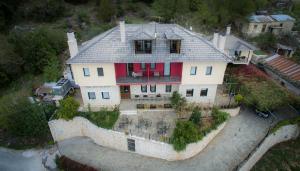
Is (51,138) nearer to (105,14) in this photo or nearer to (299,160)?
(299,160)

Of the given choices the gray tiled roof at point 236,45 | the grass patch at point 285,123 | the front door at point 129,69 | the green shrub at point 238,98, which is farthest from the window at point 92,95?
the gray tiled roof at point 236,45

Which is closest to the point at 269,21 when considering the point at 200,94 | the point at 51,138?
the point at 200,94

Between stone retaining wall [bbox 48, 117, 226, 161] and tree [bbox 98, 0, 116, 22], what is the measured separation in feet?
125

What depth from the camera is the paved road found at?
27.4m

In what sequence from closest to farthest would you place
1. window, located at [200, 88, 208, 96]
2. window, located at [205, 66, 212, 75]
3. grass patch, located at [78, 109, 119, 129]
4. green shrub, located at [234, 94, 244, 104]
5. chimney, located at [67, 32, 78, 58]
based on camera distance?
chimney, located at [67, 32, 78, 58] < grass patch, located at [78, 109, 119, 129] < window, located at [205, 66, 212, 75] < window, located at [200, 88, 208, 96] < green shrub, located at [234, 94, 244, 104]

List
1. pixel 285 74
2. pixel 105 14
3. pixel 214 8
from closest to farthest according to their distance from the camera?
1. pixel 285 74
2. pixel 214 8
3. pixel 105 14

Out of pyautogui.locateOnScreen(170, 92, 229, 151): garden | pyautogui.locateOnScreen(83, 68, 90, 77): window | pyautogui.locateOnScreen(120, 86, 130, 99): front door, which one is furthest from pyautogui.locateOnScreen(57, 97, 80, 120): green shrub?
pyautogui.locateOnScreen(170, 92, 229, 151): garden

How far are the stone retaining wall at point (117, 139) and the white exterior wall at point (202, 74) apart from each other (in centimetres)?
633

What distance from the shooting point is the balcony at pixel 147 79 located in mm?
28812

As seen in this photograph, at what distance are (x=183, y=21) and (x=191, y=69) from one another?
34697mm

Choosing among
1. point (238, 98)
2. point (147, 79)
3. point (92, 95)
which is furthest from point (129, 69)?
point (238, 98)

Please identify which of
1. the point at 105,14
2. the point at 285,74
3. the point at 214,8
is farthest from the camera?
the point at 105,14

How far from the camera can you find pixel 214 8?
5381 cm

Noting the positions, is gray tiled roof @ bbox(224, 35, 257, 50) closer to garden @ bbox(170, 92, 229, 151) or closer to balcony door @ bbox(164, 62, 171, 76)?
garden @ bbox(170, 92, 229, 151)
